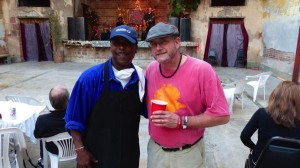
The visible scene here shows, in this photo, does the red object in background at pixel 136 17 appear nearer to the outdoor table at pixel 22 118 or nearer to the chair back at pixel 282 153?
the outdoor table at pixel 22 118

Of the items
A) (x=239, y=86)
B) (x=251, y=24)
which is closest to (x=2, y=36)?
(x=251, y=24)

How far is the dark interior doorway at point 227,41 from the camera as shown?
11.0 meters

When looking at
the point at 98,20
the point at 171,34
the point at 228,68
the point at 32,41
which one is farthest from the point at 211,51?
the point at 171,34

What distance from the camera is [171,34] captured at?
1588 mm

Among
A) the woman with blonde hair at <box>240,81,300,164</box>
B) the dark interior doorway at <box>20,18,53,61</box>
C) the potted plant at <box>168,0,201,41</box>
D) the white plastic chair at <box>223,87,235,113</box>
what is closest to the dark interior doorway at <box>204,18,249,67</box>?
the potted plant at <box>168,0,201,41</box>

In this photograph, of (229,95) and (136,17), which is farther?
(136,17)

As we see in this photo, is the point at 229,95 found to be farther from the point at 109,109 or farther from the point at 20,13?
the point at 20,13

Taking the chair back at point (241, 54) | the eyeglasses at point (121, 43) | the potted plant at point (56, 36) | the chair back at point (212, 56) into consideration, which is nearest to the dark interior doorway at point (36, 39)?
the potted plant at point (56, 36)

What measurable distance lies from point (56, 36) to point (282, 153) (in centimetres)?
1123

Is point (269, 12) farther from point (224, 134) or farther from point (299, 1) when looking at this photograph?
point (224, 134)

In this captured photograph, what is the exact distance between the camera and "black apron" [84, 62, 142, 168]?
1.63 metres

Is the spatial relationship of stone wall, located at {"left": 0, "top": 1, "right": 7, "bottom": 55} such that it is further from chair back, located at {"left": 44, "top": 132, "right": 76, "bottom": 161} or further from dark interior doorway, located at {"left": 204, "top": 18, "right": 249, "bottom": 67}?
chair back, located at {"left": 44, "top": 132, "right": 76, "bottom": 161}

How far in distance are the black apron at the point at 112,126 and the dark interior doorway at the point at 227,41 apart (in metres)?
10.1

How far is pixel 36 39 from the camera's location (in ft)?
40.4
